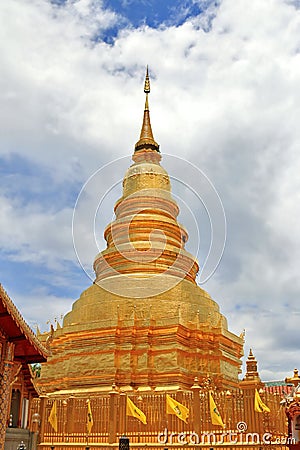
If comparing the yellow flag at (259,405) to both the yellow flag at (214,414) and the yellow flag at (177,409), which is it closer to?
the yellow flag at (214,414)

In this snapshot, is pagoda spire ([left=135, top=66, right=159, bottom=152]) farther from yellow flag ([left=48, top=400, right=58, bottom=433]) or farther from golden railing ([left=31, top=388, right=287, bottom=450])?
yellow flag ([left=48, top=400, right=58, bottom=433])

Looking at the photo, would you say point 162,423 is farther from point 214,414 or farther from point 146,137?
point 146,137

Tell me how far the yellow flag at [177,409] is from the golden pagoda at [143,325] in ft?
13.3

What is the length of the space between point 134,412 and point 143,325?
5637 millimetres

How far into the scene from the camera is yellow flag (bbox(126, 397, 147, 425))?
16422 millimetres

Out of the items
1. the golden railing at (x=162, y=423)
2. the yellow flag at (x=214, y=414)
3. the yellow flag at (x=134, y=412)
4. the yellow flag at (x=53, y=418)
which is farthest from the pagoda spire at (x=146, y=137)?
the yellow flag at (x=214, y=414)

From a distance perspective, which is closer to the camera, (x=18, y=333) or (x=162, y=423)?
(x=18, y=333)

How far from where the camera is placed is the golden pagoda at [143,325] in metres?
21.1

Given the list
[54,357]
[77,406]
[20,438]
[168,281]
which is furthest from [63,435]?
[168,281]

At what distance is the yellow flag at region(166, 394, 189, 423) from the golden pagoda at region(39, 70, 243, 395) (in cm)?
406

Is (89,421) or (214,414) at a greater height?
(214,414)

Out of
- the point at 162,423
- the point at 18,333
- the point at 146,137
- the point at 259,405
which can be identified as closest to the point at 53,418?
the point at 162,423

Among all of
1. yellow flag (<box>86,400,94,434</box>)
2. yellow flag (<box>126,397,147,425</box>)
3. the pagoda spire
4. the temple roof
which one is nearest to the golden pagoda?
yellow flag (<box>86,400,94,434</box>)

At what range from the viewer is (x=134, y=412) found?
16.5 metres
